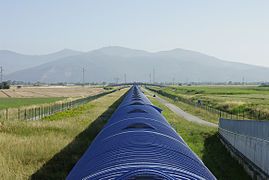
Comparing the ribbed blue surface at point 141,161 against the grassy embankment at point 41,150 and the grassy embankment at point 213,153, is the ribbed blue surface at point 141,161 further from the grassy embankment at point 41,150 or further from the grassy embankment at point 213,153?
the grassy embankment at point 213,153

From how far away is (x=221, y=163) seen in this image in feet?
66.4

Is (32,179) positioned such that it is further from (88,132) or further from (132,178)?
(88,132)

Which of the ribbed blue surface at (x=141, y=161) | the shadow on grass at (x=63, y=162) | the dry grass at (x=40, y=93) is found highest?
the ribbed blue surface at (x=141, y=161)

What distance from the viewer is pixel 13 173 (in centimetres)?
1486

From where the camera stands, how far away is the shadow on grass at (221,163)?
694 inches

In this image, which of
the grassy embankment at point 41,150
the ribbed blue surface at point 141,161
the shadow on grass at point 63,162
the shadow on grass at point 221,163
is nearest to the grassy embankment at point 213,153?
the shadow on grass at point 221,163

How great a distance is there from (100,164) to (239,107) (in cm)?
5029

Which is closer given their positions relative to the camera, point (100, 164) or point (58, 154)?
point (100, 164)

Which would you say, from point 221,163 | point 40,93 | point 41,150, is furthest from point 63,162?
point 40,93

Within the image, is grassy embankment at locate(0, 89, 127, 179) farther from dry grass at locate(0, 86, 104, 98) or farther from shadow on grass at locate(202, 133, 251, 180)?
dry grass at locate(0, 86, 104, 98)

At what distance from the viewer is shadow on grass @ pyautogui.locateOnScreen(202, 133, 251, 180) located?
1762 cm

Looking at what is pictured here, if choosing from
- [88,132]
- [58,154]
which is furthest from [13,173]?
[88,132]

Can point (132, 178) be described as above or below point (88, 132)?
above

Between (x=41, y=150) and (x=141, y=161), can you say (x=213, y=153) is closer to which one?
(x=41, y=150)
